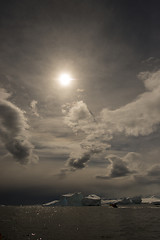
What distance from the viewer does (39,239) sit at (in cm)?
4300

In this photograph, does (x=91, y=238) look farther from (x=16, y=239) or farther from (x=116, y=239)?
(x=16, y=239)

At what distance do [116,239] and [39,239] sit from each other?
53.5 ft

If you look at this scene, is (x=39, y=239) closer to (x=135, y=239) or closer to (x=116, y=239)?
(x=116, y=239)

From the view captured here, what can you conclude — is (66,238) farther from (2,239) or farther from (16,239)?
(2,239)

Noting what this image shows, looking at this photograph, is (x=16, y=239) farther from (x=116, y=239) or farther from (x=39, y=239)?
(x=116, y=239)

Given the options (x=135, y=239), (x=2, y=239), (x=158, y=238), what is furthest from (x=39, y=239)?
(x=158, y=238)

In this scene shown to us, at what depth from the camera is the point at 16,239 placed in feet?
144

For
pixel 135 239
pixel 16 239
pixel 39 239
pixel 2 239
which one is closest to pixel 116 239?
pixel 135 239

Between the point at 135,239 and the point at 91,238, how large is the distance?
360 inches

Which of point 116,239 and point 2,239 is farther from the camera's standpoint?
point 2,239

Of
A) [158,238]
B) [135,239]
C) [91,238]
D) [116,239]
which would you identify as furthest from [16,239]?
[158,238]

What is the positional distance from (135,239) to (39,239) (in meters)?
20.2

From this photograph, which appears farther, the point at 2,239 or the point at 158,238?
the point at 2,239

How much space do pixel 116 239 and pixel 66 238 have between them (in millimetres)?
10832
